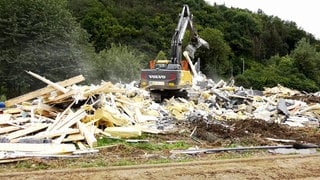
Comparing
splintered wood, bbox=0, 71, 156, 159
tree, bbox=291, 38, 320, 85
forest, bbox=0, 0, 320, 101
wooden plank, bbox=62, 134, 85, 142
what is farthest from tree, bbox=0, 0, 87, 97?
tree, bbox=291, 38, 320, 85

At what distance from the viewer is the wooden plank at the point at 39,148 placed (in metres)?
8.30

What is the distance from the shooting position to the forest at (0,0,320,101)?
32.7 meters

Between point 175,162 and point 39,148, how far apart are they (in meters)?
2.55

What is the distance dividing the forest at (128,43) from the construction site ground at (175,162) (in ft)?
41.1

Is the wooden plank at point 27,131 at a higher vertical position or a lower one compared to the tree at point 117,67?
lower

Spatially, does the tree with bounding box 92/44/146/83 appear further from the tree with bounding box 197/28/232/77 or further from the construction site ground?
the construction site ground

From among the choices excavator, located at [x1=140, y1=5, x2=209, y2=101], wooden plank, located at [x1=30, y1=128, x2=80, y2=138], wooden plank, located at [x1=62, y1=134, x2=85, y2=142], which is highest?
excavator, located at [x1=140, y1=5, x2=209, y2=101]

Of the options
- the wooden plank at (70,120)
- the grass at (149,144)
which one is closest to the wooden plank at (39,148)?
the grass at (149,144)

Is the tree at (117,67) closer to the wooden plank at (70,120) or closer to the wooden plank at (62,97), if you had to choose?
the wooden plank at (62,97)

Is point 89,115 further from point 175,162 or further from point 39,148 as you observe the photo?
point 175,162

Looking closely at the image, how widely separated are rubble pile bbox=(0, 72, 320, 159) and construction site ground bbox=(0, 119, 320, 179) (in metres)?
0.48

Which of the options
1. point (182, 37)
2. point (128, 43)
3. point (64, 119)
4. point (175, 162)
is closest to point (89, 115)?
point (64, 119)

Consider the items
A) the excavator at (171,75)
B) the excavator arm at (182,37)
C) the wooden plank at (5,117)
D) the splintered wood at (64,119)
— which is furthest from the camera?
the excavator arm at (182,37)

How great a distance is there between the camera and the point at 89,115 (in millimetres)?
10953
